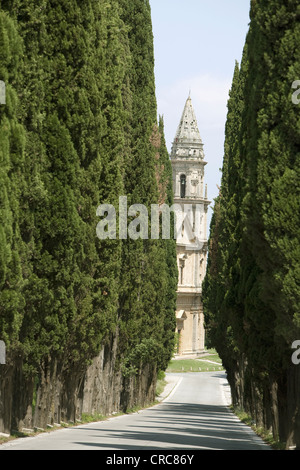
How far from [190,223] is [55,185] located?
90.7m

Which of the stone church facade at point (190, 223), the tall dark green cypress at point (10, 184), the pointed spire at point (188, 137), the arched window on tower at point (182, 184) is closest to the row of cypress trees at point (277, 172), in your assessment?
the tall dark green cypress at point (10, 184)

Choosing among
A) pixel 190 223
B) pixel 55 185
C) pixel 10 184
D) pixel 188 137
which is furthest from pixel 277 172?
pixel 188 137

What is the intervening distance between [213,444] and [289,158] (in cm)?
651

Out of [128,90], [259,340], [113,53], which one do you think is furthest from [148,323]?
[259,340]

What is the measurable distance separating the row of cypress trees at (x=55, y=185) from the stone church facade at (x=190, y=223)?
2915 inches

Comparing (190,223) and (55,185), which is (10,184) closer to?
(55,185)

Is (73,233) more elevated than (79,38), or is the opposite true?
(79,38)

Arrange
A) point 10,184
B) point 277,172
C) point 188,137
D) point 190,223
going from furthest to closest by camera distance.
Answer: point 188,137 < point 190,223 < point 10,184 < point 277,172

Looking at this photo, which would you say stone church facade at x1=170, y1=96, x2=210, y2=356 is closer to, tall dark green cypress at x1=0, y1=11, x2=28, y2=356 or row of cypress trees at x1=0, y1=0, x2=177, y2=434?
row of cypress trees at x1=0, y1=0, x2=177, y2=434

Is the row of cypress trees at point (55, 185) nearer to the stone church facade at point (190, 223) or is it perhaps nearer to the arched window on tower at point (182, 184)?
the stone church facade at point (190, 223)

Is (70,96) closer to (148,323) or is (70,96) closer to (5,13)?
(5,13)

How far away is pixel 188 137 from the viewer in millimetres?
112312

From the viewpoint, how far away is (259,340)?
2069 centimetres

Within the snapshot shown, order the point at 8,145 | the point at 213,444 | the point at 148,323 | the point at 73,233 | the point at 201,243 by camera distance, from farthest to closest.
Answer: the point at 201,243
the point at 148,323
the point at 73,233
the point at 213,444
the point at 8,145
